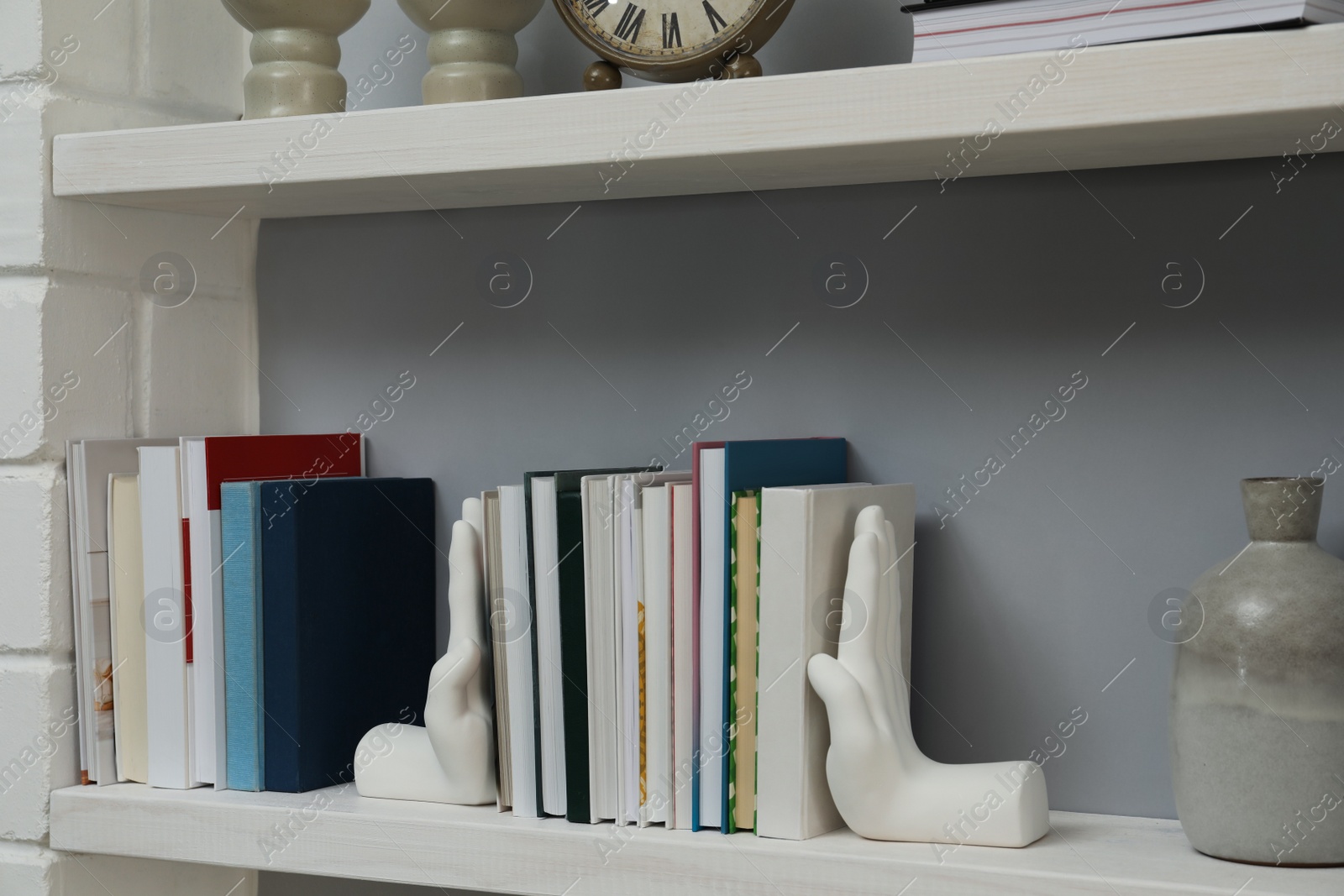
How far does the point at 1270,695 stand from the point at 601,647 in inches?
17.1

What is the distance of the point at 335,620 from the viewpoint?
994mm

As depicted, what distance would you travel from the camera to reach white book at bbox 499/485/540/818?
91 cm

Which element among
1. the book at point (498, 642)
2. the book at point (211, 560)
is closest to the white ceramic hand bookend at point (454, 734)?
the book at point (498, 642)

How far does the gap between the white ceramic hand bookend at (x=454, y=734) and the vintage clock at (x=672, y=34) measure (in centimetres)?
37

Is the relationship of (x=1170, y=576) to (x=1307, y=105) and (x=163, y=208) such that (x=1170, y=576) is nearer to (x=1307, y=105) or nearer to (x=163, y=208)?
(x=1307, y=105)

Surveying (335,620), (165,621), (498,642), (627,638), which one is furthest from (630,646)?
(165,621)

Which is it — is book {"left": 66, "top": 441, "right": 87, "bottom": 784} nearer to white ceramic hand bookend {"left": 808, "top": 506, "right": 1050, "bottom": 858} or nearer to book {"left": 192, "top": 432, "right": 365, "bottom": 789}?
book {"left": 192, "top": 432, "right": 365, "bottom": 789}

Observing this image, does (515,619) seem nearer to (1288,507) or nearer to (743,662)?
(743,662)

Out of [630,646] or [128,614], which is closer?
[630,646]

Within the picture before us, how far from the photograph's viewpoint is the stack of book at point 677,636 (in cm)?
83

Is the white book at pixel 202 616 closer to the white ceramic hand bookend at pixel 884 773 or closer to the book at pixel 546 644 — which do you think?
the book at pixel 546 644

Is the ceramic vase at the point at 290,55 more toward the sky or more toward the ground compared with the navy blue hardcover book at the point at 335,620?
more toward the sky

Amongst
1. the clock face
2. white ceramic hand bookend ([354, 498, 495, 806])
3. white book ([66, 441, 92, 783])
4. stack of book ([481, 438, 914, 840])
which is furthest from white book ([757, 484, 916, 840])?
white book ([66, 441, 92, 783])

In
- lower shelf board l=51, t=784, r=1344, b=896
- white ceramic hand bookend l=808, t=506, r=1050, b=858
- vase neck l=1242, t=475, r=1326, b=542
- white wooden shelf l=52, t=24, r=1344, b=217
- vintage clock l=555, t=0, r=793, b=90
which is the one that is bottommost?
lower shelf board l=51, t=784, r=1344, b=896
